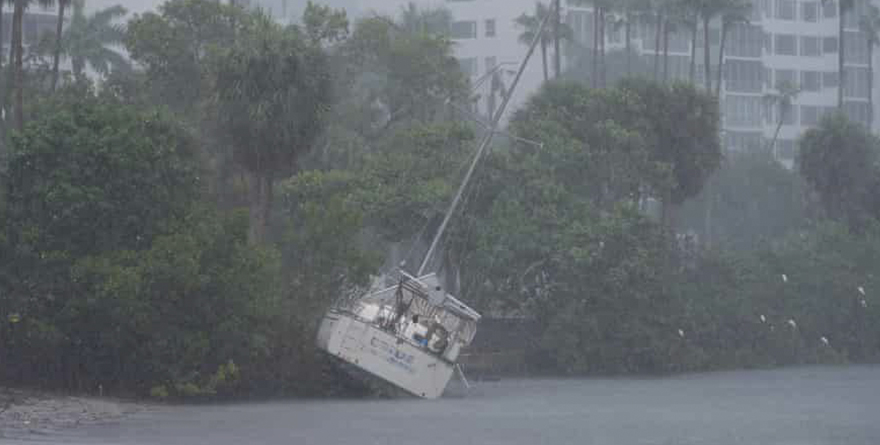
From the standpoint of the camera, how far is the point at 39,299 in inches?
1355

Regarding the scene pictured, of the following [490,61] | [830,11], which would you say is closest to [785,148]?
[830,11]

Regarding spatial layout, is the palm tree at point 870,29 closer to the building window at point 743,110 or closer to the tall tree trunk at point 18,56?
the building window at point 743,110

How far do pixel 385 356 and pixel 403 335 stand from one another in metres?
0.74

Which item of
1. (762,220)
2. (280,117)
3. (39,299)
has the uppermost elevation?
(280,117)

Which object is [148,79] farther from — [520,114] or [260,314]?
[260,314]

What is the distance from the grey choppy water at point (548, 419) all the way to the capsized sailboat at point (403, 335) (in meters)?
0.76

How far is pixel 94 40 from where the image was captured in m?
70.7

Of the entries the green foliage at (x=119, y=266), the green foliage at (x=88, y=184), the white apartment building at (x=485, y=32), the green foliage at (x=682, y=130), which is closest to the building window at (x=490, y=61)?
the white apartment building at (x=485, y=32)

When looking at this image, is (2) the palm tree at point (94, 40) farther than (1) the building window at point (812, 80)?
No

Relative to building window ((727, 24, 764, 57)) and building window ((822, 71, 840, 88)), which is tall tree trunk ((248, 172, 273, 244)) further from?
building window ((822, 71, 840, 88))

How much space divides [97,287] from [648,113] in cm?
2922

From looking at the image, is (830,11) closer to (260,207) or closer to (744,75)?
(744,75)

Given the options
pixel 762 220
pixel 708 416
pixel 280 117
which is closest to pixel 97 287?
pixel 280 117

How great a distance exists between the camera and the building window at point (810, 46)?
100 metres
